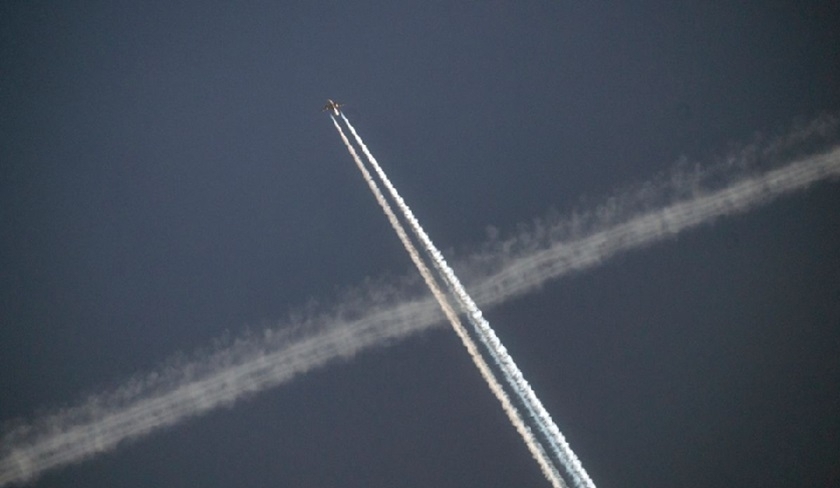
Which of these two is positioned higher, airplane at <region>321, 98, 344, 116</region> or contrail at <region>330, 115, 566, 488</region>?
airplane at <region>321, 98, 344, 116</region>

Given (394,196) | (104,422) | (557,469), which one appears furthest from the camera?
(104,422)

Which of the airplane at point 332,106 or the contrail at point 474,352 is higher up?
the airplane at point 332,106

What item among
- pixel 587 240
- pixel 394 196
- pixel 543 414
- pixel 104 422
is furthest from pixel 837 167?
pixel 104 422

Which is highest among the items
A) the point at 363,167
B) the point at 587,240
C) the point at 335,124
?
the point at 335,124

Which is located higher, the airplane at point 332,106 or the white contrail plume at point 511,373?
the airplane at point 332,106

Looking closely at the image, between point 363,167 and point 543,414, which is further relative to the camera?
point 363,167

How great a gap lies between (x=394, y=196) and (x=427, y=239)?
2572 mm

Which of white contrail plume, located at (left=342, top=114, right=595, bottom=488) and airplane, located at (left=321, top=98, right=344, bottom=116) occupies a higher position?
airplane, located at (left=321, top=98, right=344, bottom=116)

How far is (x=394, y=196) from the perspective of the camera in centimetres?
3189

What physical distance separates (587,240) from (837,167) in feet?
35.7

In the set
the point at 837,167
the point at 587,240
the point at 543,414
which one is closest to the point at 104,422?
the point at 543,414

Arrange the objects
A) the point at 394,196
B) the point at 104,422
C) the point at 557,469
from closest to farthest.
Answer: the point at 557,469 < the point at 394,196 < the point at 104,422

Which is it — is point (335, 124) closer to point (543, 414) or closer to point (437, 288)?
point (437, 288)

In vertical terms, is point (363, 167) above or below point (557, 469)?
above
